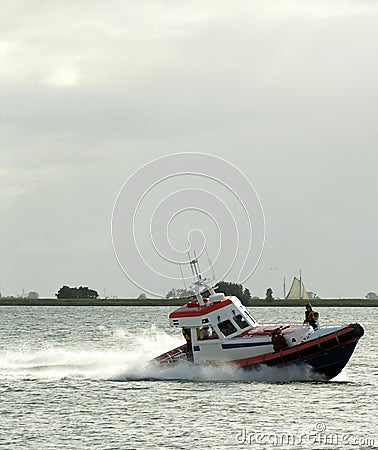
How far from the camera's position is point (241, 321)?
1807 inches

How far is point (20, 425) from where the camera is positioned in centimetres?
3753

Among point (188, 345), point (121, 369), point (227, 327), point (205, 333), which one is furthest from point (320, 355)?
point (121, 369)

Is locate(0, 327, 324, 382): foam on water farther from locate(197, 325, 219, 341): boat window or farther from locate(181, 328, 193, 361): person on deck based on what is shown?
locate(197, 325, 219, 341): boat window

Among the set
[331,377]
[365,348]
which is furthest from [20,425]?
[365,348]

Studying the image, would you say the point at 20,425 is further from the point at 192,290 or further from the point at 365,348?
the point at 365,348

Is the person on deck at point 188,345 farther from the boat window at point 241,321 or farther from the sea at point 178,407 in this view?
the boat window at point 241,321

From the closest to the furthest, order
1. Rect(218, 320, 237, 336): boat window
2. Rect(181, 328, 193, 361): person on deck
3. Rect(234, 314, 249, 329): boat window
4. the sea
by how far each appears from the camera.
Result: the sea < Rect(218, 320, 237, 336): boat window < Rect(234, 314, 249, 329): boat window < Rect(181, 328, 193, 361): person on deck

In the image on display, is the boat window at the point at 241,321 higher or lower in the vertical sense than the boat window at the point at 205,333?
higher

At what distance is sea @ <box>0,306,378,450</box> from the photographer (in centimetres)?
3459

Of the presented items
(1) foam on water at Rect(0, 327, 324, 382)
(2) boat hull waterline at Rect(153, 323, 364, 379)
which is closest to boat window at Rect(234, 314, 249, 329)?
(2) boat hull waterline at Rect(153, 323, 364, 379)

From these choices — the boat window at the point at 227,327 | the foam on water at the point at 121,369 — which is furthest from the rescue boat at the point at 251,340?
the foam on water at the point at 121,369

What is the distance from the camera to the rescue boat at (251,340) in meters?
43.9

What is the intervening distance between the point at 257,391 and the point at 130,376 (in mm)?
8174

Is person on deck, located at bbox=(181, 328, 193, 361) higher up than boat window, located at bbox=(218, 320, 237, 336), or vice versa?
boat window, located at bbox=(218, 320, 237, 336)
